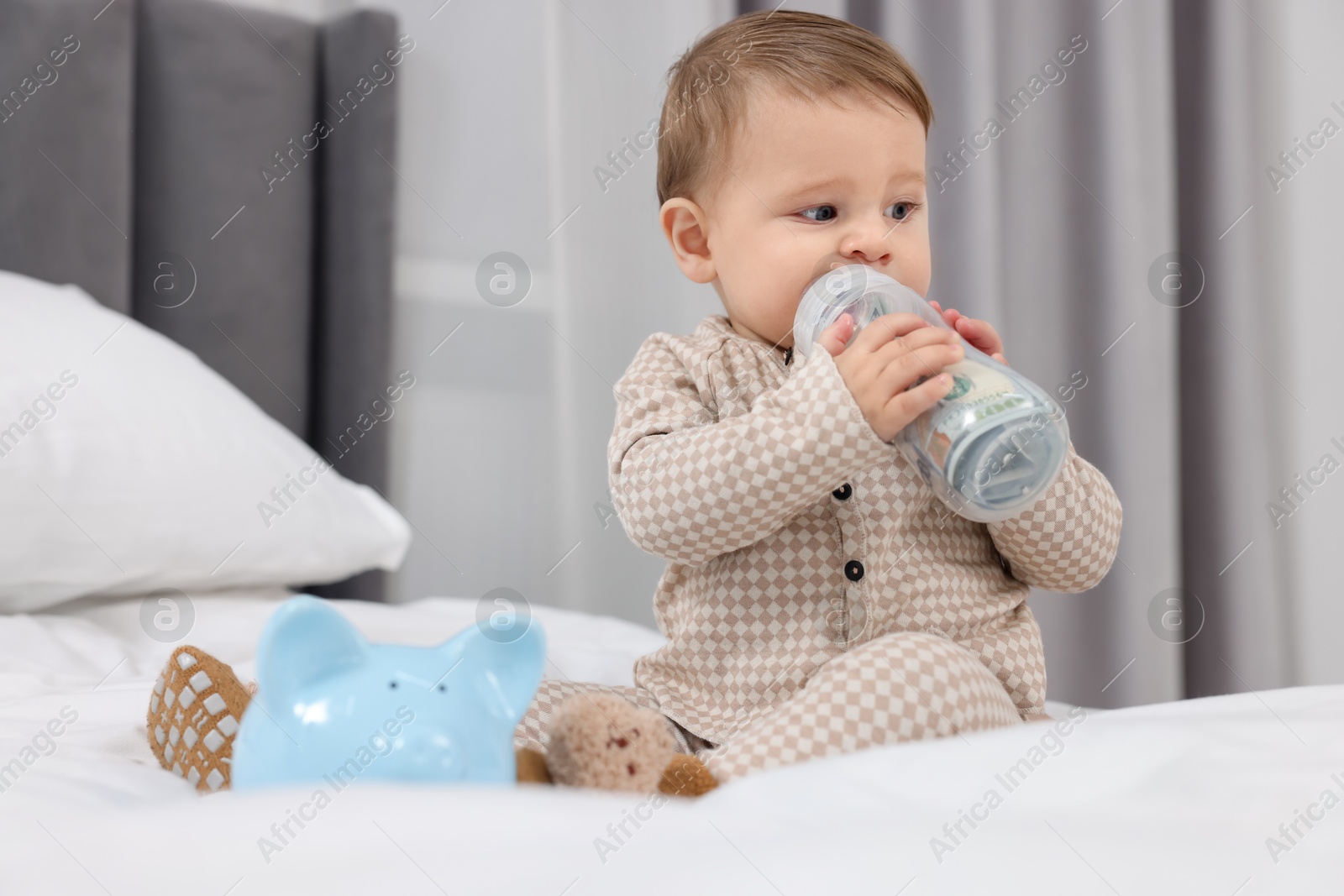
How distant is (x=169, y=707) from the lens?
0.66 metres

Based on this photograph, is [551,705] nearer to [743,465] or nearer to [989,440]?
[743,465]

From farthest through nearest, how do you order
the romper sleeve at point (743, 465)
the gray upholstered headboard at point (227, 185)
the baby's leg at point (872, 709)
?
the gray upholstered headboard at point (227, 185)
the romper sleeve at point (743, 465)
the baby's leg at point (872, 709)

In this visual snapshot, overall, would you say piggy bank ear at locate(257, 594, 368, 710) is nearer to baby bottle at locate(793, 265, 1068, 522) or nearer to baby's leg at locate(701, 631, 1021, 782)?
baby's leg at locate(701, 631, 1021, 782)

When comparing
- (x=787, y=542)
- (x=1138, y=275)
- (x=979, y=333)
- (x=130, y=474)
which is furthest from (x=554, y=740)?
(x=1138, y=275)

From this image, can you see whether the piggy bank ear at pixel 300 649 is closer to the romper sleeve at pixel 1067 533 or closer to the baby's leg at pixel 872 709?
the baby's leg at pixel 872 709

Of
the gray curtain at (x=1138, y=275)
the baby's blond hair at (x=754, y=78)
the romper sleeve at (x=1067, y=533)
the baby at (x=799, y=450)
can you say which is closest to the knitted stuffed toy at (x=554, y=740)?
the baby at (x=799, y=450)

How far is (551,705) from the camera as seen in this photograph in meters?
0.80

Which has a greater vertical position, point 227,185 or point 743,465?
point 227,185

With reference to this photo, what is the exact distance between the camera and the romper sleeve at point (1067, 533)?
833 millimetres

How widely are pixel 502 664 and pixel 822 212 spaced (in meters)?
0.51

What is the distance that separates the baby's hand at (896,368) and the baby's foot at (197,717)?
43 cm

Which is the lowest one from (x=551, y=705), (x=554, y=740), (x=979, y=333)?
(x=551, y=705)

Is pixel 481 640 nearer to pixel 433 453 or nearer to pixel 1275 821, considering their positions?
pixel 1275 821

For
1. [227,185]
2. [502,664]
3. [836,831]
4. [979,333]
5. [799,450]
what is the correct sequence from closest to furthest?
[836,831], [502,664], [799,450], [979,333], [227,185]
